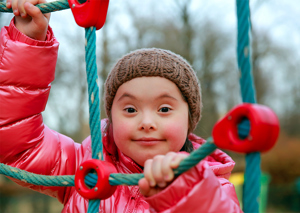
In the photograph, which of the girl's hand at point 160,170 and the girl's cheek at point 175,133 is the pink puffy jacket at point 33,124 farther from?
the girl's hand at point 160,170

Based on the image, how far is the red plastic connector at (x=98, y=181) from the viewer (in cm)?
74

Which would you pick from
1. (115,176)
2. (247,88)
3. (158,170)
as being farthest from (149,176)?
(247,88)

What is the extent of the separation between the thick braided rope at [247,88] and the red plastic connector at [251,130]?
2 cm

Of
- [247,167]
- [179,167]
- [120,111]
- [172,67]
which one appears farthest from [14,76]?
Result: [247,167]

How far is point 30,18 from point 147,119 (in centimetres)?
47

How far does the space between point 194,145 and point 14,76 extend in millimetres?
694

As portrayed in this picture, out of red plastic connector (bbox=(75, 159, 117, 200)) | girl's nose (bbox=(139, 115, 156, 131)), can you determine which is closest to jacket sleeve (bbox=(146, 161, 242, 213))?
red plastic connector (bbox=(75, 159, 117, 200))

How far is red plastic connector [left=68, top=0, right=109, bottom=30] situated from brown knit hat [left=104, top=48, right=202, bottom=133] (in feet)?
0.79

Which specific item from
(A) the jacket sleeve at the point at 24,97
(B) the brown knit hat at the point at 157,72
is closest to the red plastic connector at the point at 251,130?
(B) the brown knit hat at the point at 157,72

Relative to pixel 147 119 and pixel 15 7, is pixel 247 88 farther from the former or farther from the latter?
pixel 15 7

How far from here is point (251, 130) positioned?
0.50 m

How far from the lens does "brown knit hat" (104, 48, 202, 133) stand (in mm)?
1060

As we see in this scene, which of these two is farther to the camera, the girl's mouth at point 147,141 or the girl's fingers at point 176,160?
the girl's mouth at point 147,141

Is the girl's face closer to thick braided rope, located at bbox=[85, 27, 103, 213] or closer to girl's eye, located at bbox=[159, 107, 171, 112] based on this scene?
girl's eye, located at bbox=[159, 107, 171, 112]
